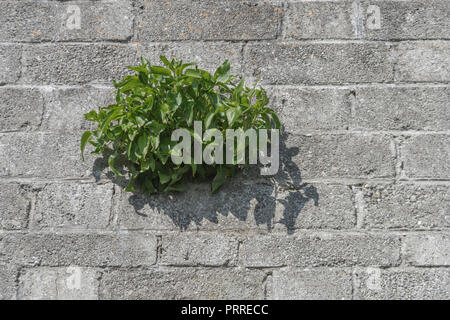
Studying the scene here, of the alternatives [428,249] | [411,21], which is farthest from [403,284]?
[411,21]

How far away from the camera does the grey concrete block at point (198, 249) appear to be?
A: 212 centimetres

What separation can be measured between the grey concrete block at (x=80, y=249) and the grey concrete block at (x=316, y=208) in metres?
0.61

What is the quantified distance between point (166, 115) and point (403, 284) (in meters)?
1.28

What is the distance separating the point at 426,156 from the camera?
7.29 ft

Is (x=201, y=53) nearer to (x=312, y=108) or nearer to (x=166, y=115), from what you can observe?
(x=166, y=115)

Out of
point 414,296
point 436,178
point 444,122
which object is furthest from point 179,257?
point 444,122

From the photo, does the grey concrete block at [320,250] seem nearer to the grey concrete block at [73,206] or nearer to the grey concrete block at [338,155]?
the grey concrete block at [338,155]

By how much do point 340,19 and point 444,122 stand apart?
2.32ft

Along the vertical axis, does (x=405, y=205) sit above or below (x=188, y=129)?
below

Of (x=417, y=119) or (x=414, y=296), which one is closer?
(x=414, y=296)

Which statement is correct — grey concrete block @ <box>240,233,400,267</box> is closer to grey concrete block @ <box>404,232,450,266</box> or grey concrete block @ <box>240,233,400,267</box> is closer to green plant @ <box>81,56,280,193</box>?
grey concrete block @ <box>404,232,450,266</box>

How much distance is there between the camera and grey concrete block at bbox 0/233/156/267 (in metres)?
2.13

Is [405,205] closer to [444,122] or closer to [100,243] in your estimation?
[444,122]

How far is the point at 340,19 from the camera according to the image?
236 centimetres
